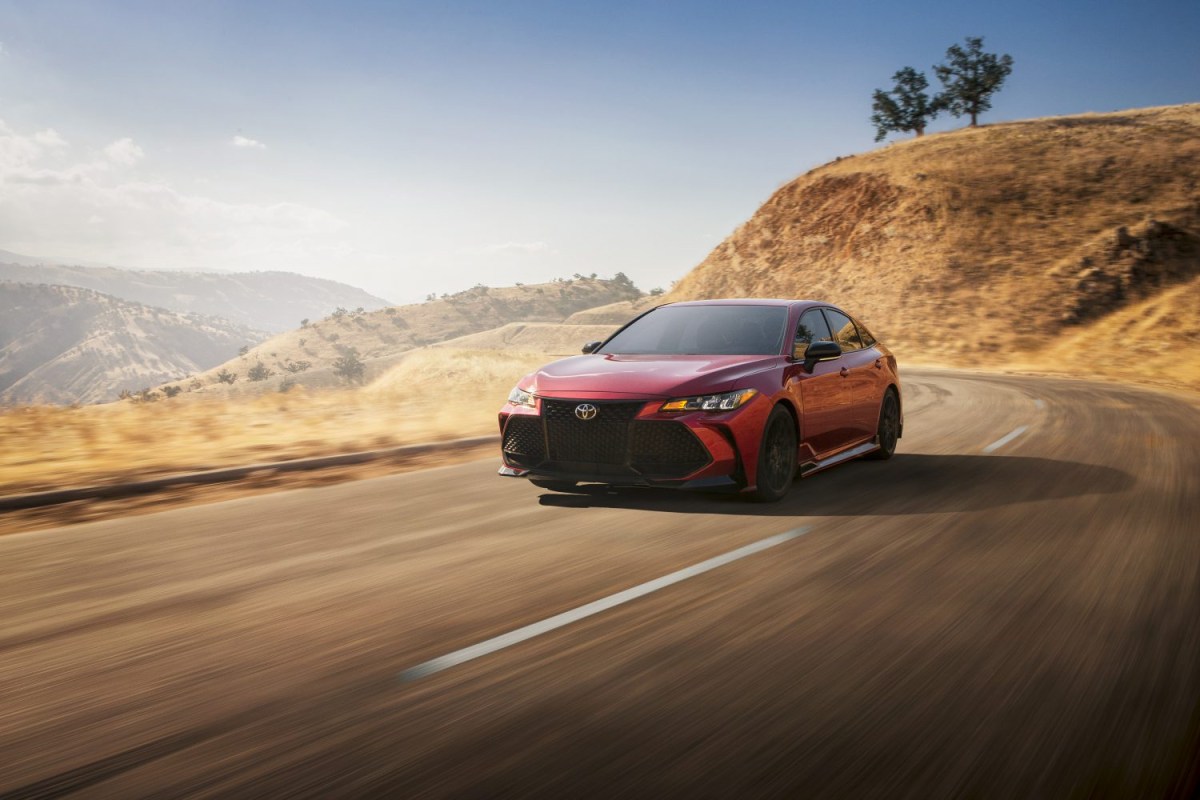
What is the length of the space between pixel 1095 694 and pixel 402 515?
4.96 meters

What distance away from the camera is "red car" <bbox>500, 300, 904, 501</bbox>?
6.99 m

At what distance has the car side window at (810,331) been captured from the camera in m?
8.52

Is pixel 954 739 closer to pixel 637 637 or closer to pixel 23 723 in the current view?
pixel 637 637

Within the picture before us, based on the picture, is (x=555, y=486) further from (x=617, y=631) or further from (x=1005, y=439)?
(x=1005, y=439)

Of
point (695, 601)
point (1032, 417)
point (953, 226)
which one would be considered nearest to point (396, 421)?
point (1032, 417)

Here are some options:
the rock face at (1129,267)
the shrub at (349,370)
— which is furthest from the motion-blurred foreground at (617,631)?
the shrub at (349,370)

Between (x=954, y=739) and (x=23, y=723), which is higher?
(x=23, y=723)

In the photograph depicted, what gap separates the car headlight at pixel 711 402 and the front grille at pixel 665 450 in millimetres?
135

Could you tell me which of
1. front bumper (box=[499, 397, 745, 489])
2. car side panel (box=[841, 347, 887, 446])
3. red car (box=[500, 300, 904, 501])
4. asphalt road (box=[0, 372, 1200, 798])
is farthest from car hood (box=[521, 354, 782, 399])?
car side panel (box=[841, 347, 887, 446])

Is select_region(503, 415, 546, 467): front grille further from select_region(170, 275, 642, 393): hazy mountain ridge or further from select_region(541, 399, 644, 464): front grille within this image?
select_region(170, 275, 642, 393): hazy mountain ridge

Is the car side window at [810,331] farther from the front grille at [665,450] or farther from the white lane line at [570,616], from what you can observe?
the white lane line at [570,616]

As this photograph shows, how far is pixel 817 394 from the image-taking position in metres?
8.36

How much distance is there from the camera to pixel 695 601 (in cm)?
484

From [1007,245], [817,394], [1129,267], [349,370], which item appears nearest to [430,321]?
[349,370]
